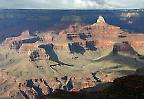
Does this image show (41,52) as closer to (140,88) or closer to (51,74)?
(51,74)

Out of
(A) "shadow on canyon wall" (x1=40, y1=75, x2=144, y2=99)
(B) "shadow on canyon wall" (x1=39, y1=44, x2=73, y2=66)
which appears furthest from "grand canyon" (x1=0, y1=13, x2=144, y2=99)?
(A) "shadow on canyon wall" (x1=40, y1=75, x2=144, y2=99)

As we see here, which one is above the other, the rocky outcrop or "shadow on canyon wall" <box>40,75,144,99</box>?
"shadow on canyon wall" <box>40,75,144,99</box>

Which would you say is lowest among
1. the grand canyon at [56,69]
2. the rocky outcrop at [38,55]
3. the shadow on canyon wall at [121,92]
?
the grand canyon at [56,69]

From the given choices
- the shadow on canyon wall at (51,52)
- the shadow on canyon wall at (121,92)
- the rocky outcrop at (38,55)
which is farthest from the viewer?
the shadow on canyon wall at (51,52)

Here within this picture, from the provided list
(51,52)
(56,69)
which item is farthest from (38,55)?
(51,52)

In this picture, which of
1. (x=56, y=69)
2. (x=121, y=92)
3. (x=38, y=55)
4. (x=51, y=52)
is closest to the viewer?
(x=121, y=92)

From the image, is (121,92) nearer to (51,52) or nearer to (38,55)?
(38,55)

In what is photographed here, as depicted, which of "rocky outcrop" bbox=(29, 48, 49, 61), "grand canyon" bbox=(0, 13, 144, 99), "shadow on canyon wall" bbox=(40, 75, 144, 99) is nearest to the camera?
"shadow on canyon wall" bbox=(40, 75, 144, 99)

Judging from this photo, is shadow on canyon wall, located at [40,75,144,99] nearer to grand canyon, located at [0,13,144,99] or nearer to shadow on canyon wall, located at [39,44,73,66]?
grand canyon, located at [0,13,144,99]

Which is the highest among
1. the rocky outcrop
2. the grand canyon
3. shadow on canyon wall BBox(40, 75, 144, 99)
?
shadow on canyon wall BBox(40, 75, 144, 99)

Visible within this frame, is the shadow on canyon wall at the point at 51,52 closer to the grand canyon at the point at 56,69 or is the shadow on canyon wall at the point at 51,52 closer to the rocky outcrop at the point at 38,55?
the grand canyon at the point at 56,69

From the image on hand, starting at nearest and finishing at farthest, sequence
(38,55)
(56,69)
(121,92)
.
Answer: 1. (121,92)
2. (56,69)
3. (38,55)

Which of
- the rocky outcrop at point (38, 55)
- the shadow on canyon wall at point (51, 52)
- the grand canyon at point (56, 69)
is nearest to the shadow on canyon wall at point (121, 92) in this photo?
the grand canyon at point (56, 69)
